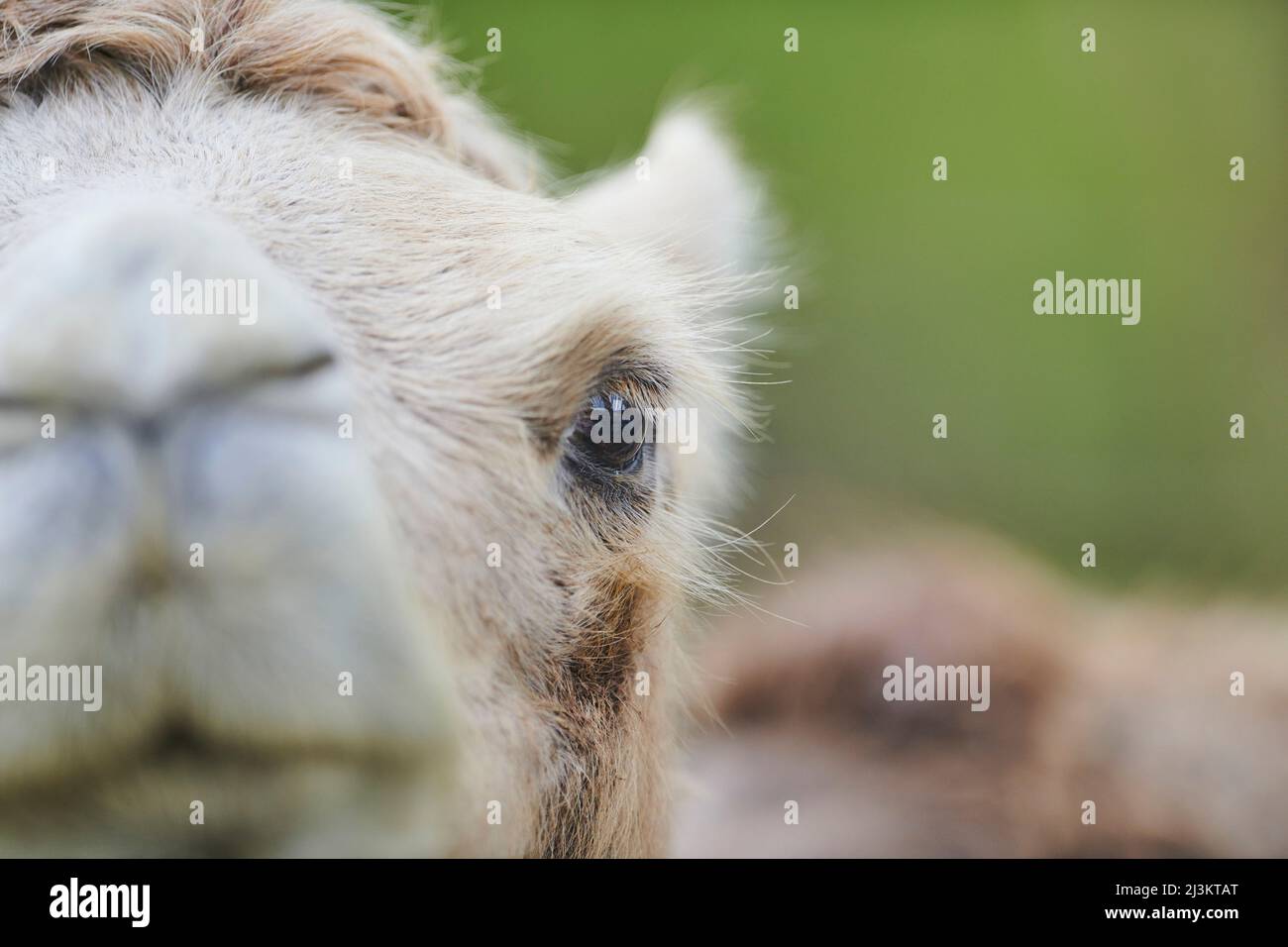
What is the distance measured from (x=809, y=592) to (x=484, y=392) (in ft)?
7.39

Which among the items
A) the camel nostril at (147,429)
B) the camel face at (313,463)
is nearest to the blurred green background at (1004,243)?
the camel face at (313,463)

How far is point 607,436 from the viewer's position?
5.00 feet

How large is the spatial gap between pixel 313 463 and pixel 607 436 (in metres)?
0.54

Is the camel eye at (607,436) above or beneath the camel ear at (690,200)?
beneath

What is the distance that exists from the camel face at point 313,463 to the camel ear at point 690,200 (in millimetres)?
286

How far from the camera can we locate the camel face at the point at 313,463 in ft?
3.37

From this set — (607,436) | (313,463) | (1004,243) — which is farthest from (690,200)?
(1004,243)

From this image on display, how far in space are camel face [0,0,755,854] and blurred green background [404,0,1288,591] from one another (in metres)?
2.36

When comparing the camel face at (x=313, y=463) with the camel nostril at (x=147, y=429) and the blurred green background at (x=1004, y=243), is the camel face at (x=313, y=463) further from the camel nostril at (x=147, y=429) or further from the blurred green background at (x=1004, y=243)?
the blurred green background at (x=1004, y=243)

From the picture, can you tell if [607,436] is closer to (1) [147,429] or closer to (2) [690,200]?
(1) [147,429]

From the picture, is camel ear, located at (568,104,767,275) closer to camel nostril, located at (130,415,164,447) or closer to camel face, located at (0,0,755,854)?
camel face, located at (0,0,755,854)

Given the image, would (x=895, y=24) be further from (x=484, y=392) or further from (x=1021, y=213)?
(x=484, y=392)

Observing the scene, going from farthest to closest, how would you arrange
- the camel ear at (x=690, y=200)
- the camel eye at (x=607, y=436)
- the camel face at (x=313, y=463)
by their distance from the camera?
1. the camel ear at (x=690, y=200)
2. the camel eye at (x=607, y=436)
3. the camel face at (x=313, y=463)

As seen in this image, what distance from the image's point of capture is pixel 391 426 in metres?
1.28
